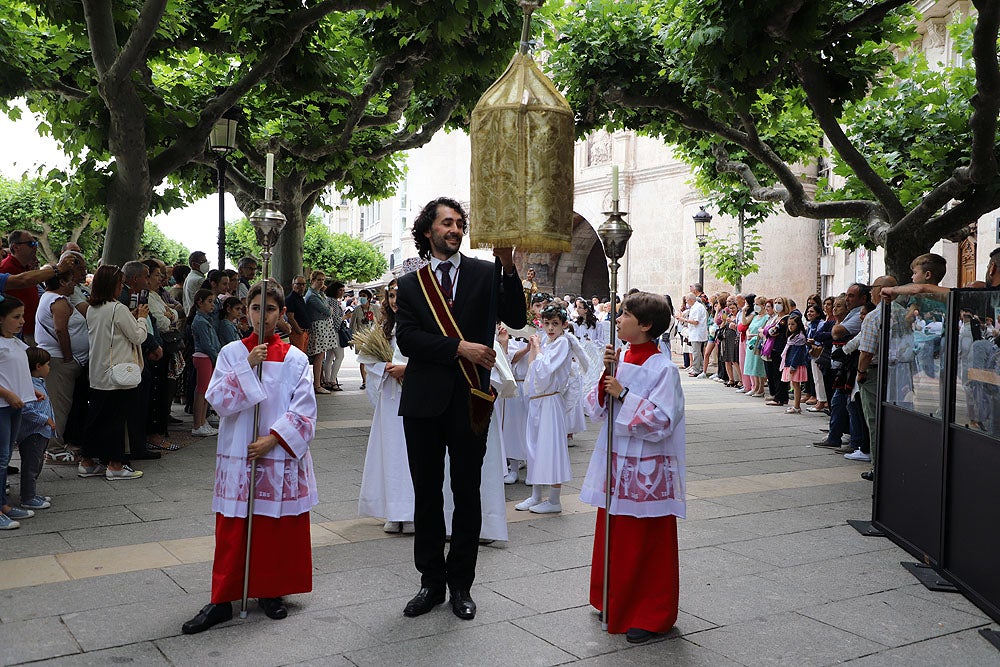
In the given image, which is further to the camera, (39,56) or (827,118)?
(39,56)

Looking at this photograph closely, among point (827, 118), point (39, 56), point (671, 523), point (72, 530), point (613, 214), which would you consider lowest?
point (72, 530)

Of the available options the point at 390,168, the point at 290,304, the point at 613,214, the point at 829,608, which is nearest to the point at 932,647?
the point at 829,608

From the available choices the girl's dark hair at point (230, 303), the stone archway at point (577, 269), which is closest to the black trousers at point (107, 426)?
the girl's dark hair at point (230, 303)

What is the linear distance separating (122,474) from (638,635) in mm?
5639

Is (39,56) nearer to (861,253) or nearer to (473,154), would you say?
(473,154)

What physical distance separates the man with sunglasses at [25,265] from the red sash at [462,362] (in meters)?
5.20

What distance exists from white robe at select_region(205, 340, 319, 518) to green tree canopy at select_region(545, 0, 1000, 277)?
Answer: 6.23 m

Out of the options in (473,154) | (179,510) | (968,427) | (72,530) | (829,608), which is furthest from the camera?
(179,510)

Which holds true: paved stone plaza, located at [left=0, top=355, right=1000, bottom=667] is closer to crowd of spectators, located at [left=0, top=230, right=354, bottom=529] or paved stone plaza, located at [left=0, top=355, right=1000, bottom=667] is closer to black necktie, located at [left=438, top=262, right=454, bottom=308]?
crowd of spectators, located at [left=0, top=230, right=354, bottom=529]

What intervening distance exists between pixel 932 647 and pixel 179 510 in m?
5.36

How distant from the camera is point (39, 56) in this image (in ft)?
38.8

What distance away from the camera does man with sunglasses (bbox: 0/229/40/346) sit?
830 cm

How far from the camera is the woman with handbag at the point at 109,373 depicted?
8219 millimetres

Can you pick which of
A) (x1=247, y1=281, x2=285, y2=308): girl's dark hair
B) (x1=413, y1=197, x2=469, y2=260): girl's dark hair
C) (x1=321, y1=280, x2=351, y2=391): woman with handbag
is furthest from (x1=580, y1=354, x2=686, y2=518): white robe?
(x1=321, y1=280, x2=351, y2=391): woman with handbag
